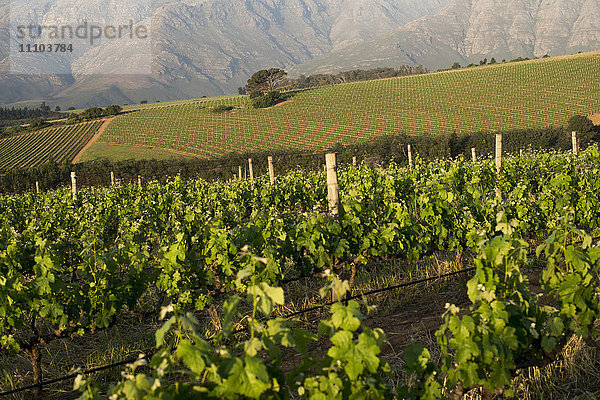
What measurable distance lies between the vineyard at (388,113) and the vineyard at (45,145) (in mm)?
3420

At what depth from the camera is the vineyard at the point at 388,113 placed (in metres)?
49.4

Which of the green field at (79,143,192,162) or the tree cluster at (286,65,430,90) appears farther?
the tree cluster at (286,65,430,90)

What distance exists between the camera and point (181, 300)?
5.16 meters

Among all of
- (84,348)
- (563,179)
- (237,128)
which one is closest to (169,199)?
(84,348)

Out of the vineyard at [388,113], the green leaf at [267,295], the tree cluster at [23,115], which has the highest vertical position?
the tree cluster at [23,115]

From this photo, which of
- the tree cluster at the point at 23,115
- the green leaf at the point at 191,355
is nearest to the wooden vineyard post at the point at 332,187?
the green leaf at the point at 191,355

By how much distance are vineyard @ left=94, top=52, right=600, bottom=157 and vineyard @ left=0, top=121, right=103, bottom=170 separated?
3.42 meters

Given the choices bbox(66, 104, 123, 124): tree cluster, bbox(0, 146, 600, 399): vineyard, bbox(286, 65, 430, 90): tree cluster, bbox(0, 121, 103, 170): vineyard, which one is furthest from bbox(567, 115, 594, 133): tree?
bbox(286, 65, 430, 90): tree cluster

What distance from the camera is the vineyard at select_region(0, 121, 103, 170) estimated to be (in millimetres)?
48406

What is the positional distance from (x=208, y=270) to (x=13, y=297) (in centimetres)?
198

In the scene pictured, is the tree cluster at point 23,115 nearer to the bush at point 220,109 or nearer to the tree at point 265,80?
the tree at point 265,80

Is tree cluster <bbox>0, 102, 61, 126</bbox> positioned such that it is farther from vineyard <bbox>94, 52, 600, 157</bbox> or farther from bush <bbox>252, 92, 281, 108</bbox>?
bush <bbox>252, 92, 281, 108</bbox>

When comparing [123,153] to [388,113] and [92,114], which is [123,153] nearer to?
[92,114]

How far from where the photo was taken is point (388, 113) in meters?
58.0
